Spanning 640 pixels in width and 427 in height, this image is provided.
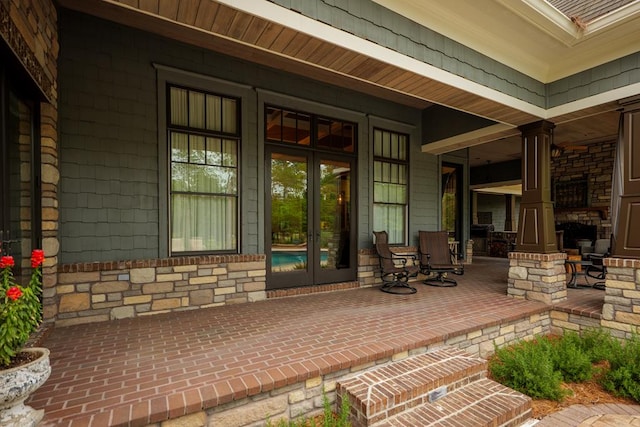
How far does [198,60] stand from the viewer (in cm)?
405

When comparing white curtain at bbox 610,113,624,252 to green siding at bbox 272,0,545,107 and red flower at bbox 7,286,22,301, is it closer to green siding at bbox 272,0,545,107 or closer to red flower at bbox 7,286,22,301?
green siding at bbox 272,0,545,107

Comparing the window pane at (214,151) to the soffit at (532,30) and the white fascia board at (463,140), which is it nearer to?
the soffit at (532,30)

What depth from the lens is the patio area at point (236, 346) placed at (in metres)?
1.90

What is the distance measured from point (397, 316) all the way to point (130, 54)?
428 cm

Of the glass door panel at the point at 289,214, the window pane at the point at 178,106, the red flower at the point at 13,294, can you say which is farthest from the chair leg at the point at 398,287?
the red flower at the point at 13,294

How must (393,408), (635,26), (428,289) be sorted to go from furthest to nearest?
(428,289) < (635,26) < (393,408)

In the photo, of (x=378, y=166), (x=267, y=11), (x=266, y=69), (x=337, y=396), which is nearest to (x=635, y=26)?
(x=378, y=166)

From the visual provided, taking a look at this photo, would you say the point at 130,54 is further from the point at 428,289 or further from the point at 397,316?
the point at 428,289

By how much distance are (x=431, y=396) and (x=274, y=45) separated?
3021 mm

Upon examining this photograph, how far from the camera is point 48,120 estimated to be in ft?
10.1

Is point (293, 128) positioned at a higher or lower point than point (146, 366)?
higher

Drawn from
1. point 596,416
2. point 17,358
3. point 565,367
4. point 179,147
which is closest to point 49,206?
point 179,147

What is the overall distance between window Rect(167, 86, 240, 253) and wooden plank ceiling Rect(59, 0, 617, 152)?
68 cm

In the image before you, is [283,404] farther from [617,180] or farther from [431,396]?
[617,180]
